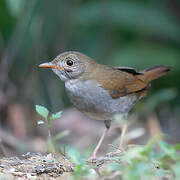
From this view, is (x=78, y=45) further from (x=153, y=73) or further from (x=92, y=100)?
(x=92, y=100)

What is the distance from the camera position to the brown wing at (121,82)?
16.9 ft

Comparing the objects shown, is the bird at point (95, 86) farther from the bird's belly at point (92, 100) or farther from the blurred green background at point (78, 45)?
the blurred green background at point (78, 45)

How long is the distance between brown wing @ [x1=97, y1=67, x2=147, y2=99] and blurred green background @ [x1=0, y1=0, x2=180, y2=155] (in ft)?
7.24

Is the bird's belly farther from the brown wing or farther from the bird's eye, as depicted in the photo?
the bird's eye

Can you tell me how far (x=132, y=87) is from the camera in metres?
5.40

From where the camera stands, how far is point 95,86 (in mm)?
5012

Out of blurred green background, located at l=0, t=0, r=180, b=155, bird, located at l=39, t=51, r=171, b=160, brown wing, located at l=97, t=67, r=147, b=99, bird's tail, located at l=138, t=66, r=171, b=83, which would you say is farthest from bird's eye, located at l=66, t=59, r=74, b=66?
blurred green background, located at l=0, t=0, r=180, b=155

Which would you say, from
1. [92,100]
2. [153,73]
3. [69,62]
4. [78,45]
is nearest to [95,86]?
[92,100]

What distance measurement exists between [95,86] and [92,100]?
216 mm

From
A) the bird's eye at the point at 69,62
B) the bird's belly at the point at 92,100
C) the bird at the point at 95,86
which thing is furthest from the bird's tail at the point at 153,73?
the bird's eye at the point at 69,62

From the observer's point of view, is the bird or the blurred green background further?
the blurred green background

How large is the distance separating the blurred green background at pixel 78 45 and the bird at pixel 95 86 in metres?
2.42

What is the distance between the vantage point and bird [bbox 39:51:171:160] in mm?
4867

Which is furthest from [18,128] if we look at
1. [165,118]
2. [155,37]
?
[155,37]
